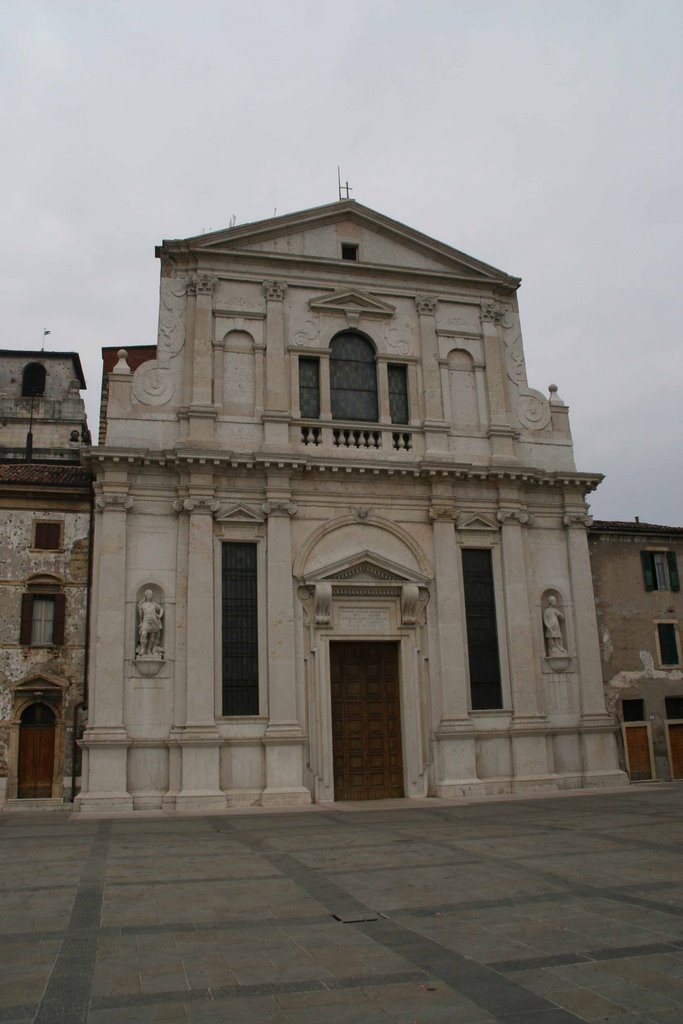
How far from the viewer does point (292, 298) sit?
2467 centimetres

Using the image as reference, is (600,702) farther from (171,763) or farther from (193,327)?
(193,327)

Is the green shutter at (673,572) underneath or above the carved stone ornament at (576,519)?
underneath

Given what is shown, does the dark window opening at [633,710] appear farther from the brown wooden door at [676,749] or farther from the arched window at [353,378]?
the arched window at [353,378]

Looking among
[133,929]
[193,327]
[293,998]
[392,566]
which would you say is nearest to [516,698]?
[392,566]

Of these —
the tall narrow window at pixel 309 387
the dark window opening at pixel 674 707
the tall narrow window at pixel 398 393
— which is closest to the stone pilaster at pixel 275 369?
the tall narrow window at pixel 309 387

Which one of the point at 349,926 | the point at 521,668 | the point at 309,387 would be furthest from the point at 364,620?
the point at 349,926

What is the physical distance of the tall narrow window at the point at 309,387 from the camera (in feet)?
79.6

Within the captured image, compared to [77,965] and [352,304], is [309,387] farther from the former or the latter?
[77,965]

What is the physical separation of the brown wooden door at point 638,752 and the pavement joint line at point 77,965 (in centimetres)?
1839

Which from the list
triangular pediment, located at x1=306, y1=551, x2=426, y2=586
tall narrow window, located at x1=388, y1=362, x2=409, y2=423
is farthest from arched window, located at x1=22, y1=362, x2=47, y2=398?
triangular pediment, located at x1=306, y1=551, x2=426, y2=586

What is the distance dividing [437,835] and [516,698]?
8.63 meters

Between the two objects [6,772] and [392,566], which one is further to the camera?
[392,566]

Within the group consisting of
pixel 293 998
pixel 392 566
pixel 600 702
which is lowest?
pixel 293 998

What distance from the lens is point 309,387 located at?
24406 millimetres
